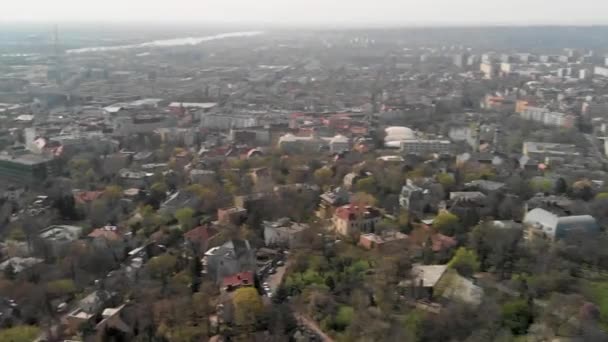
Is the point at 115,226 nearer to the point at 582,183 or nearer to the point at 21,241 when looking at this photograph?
the point at 21,241

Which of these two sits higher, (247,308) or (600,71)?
(600,71)

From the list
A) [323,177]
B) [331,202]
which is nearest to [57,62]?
[323,177]

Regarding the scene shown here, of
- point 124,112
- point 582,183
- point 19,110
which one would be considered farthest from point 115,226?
point 19,110

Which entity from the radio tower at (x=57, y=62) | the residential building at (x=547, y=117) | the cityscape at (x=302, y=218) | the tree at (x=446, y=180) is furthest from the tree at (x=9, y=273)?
the radio tower at (x=57, y=62)

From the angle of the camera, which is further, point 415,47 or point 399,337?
point 415,47

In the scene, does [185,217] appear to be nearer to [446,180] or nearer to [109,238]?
[109,238]

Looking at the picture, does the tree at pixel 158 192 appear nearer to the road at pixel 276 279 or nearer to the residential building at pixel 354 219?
the residential building at pixel 354 219
